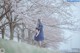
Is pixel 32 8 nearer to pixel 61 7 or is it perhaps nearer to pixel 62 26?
pixel 61 7

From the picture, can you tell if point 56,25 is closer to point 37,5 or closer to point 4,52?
point 37,5

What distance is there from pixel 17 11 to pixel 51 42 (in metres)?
11.2

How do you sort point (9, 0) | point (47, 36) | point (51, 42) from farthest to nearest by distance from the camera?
point (51, 42) < point (47, 36) < point (9, 0)

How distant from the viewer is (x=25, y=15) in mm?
11984

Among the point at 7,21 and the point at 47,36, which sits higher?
the point at 7,21

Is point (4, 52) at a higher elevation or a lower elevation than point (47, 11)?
lower

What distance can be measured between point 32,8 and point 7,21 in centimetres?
248

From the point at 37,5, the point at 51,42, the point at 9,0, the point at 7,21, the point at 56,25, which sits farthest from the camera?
the point at 51,42

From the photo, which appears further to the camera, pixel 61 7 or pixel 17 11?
pixel 61 7

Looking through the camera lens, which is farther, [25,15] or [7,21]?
[7,21]

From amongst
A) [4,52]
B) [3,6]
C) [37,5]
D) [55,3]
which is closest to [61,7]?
[55,3]

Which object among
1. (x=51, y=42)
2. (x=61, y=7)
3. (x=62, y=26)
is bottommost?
(x=51, y=42)

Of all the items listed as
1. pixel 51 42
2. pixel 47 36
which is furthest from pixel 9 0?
pixel 51 42

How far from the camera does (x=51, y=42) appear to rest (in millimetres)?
22406
